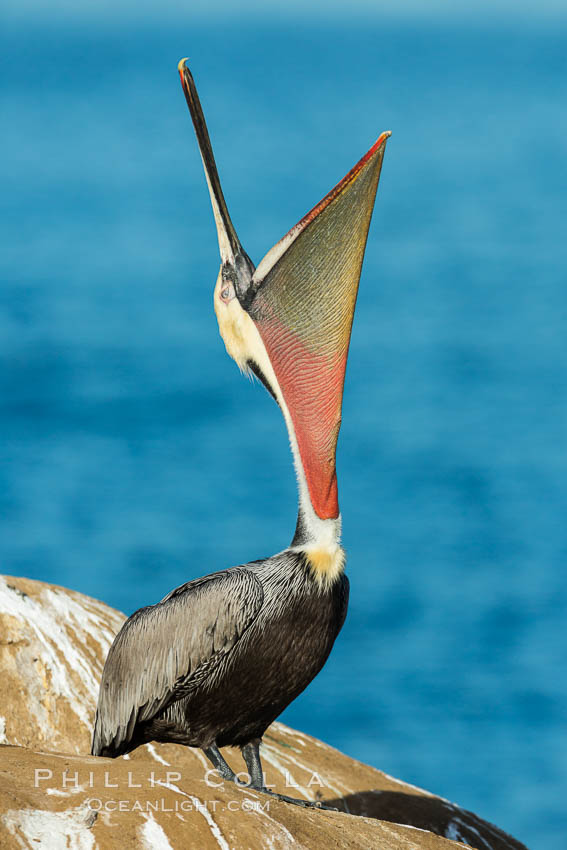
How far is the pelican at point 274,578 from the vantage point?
5.01 m

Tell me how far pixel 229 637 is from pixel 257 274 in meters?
1.49

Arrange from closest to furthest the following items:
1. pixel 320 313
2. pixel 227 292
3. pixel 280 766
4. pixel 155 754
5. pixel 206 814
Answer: pixel 206 814 < pixel 320 313 < pixel 227 292 < pixel 155 754 < pixel 280 766

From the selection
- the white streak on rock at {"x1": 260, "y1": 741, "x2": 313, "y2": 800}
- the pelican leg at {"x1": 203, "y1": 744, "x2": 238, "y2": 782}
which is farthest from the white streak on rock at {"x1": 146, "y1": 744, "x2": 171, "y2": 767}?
the pelican leg at {"x1": 203, "y1": 744, "x2": 238, "y2": 782}

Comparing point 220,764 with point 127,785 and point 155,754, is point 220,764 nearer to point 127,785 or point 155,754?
point 127,785

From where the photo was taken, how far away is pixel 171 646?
16.9ft

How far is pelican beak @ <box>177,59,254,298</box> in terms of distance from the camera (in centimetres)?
532

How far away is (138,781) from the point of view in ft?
14.1

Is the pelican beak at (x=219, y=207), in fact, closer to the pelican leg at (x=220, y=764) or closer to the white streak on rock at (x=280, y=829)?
the pelican leg at (x=220, y=764)

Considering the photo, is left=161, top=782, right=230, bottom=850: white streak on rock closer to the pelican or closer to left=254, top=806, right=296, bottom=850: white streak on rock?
left=254, top=806, right=296, bottom=850: white streak on rock

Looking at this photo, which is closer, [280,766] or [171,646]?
[171,646]

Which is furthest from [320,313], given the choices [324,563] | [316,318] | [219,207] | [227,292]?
[324,563]

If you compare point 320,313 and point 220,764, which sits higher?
point 320,313

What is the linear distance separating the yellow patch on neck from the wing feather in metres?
0.23

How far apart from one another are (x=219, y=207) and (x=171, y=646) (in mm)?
1840
